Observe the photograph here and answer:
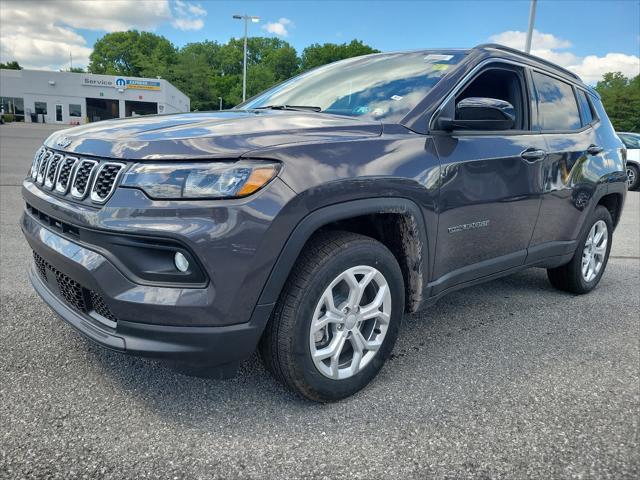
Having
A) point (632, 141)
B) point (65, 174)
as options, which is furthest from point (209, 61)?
point (65, 174)

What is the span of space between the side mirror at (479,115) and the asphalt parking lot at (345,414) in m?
1.31

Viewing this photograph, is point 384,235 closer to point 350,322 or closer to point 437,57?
→ point 350,322

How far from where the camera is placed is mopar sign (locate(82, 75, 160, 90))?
54469mm

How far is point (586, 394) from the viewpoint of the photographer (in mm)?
2592

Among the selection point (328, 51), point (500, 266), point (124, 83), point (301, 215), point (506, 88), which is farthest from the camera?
point (328, 51)

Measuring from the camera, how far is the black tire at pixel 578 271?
4.01 metres

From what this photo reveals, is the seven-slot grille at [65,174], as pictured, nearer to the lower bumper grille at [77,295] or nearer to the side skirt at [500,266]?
the lower bumper grille at [77,295]

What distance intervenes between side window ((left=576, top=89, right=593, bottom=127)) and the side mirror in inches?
66.0

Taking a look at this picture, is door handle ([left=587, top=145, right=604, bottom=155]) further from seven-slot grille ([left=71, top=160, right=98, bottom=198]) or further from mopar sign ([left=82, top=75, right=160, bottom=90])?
mopar sign ([left=82, top=75, right=160, bottom=90])

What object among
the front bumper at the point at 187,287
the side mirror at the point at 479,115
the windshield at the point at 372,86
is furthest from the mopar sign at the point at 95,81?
the front bumper at the point at 187,287

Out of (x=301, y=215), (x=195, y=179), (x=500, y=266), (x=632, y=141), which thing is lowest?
(x=500, y=266)

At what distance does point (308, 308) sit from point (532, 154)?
6.33 ft

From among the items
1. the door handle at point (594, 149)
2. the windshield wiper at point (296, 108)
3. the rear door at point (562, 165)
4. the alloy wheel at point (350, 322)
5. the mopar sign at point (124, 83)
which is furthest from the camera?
the mopar sign at point (124, 83)

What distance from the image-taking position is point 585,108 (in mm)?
4062
